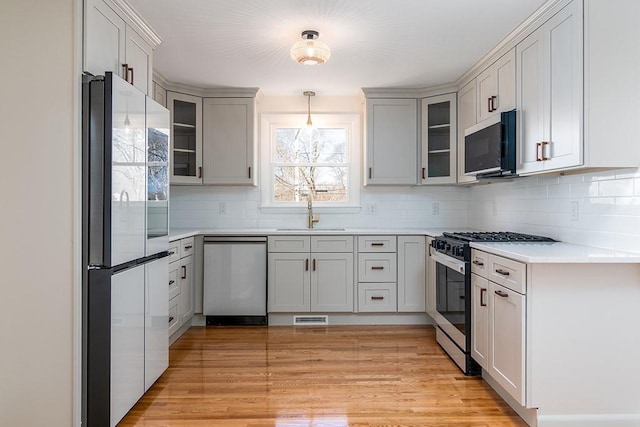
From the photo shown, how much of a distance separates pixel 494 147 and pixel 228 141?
260 centimetres

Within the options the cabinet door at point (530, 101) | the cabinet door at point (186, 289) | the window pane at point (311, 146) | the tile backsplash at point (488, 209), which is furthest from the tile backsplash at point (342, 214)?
the cabinet door at point (530, 101)

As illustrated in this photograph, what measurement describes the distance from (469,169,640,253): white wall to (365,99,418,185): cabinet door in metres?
0.95

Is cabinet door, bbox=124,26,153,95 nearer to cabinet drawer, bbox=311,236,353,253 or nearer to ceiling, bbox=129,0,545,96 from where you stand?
ceiling, bbox=129,0,545,96

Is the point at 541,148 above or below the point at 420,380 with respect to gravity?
above

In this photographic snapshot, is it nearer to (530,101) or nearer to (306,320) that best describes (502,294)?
(530,101)

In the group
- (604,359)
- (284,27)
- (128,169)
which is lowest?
(604,359)

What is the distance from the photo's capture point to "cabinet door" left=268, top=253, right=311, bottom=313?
395 cm

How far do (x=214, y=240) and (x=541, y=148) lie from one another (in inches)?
116

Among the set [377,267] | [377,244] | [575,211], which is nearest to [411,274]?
[377,267]

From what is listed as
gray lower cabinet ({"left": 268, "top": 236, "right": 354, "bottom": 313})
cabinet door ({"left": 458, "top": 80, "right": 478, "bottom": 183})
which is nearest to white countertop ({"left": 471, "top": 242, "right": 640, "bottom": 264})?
cabinet door ({"left": 458, "top": 80, "right": 478, "bottom": 183})

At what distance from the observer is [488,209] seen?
13.0 ft
